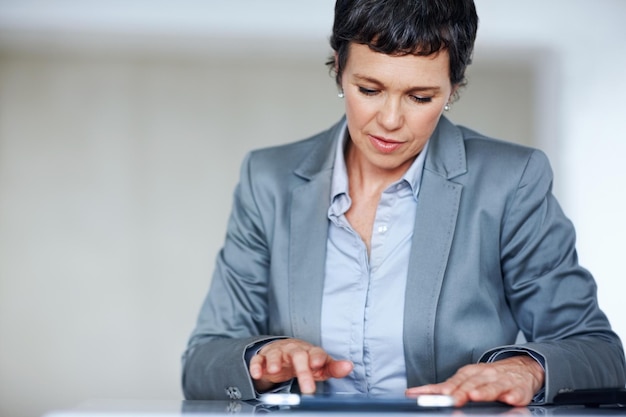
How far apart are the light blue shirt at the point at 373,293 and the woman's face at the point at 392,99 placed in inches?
4.6

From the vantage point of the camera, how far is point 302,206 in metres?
1.93

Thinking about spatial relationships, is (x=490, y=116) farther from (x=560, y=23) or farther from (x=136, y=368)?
(x=136, y=368)

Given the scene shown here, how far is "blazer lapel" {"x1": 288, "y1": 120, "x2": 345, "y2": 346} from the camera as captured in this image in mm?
1831

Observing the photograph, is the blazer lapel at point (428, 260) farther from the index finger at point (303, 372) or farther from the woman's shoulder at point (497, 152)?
the index finger at point (303, 372)

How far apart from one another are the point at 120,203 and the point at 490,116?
2.05 meters

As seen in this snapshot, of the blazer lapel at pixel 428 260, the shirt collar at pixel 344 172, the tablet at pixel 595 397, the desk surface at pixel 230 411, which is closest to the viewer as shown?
the desk surface at pixel 230 411

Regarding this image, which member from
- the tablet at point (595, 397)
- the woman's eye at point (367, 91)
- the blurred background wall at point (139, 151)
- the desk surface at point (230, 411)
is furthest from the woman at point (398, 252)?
the blurred background wall at point (139, 151)

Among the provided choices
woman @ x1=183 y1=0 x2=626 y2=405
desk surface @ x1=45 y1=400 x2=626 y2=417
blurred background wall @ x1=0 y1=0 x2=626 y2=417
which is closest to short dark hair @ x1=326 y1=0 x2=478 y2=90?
woman @ x1=183 y1=0 x2=626 y2=405

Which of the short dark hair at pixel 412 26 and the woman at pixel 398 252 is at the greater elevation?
the short dark hair at pixel 412 26

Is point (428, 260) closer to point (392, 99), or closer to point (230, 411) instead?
point (392, 99)

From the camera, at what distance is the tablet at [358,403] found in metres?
1.11

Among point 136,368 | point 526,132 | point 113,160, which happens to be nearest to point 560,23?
point 526,132

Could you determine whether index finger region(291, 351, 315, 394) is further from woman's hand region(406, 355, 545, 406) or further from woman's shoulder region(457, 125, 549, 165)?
woman's shoulder region(457, 125, 549, 165)

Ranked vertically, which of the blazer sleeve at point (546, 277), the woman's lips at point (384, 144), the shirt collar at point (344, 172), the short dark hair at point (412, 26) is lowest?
the blazer sleeve at point (546, 277)
